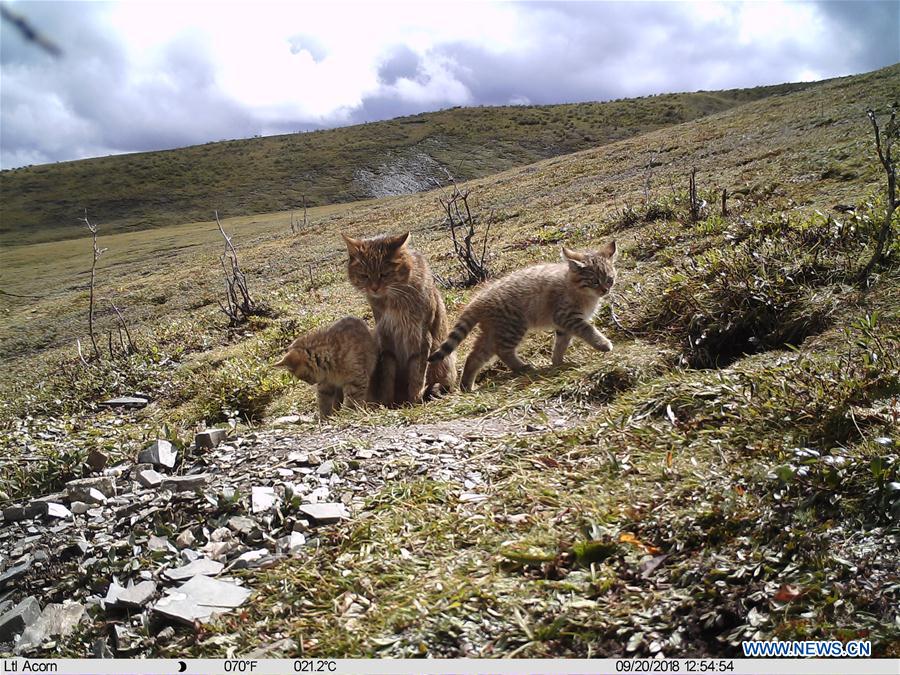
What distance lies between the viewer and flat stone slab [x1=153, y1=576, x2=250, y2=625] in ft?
10.2

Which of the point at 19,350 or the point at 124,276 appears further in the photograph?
the point at 124,276

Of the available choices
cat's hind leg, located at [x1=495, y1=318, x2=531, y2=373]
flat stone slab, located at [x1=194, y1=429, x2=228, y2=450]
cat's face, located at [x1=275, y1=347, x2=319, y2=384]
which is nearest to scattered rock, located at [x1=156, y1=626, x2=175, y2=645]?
flat stone slab, located at [x1=194, y1=429, x2=228, y2=450]

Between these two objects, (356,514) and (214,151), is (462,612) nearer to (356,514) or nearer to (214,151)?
(356,514)

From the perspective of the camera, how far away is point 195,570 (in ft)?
11.5

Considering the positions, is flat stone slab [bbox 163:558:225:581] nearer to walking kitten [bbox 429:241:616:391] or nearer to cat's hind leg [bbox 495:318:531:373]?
walking kitten [bbox 429:241:616:391]

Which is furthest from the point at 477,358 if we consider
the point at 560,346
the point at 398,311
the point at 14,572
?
the point at 14,572

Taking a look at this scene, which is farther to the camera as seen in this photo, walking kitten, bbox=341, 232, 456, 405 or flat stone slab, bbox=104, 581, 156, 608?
walking kitten, bbox=341, 232, 456, 405

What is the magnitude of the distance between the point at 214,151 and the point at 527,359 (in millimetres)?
132587

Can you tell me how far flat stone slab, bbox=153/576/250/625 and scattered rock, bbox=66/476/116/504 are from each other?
1.89 meters

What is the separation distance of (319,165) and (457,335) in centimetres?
10378

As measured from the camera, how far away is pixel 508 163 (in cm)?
9194

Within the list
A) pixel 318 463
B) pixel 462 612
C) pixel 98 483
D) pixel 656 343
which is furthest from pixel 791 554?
pixel 98 483

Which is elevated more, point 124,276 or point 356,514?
point 124,276

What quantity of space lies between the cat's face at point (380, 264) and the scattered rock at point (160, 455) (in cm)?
301
